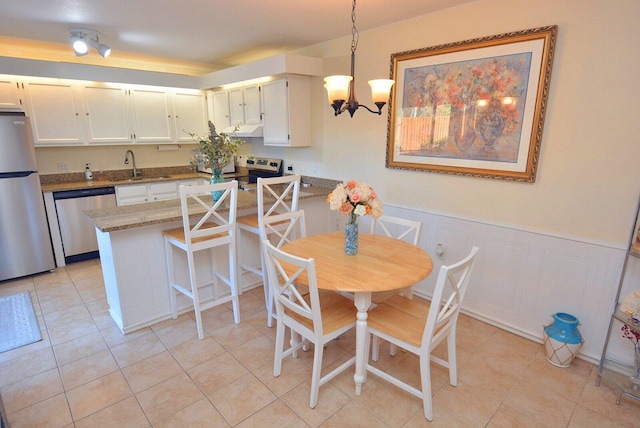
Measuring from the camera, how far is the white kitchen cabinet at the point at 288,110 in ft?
12.1

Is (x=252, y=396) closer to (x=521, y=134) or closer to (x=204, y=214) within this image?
(x=204, y=214)

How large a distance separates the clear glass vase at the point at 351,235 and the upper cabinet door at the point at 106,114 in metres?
3.74

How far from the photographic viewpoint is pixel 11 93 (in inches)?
142

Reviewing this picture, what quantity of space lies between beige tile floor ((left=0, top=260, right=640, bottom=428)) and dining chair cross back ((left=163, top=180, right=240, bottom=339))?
0.83 ft

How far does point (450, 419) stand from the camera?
5.97 feet

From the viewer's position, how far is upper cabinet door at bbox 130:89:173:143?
Result: 14.6ft

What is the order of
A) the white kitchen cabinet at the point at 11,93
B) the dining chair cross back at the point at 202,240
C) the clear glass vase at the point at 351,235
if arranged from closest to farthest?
1. the clear glass vase at the point at 351,235
2. the dining chair cross back at the point at 202,240
3. the white kitchen cabinet at the point at 11,93

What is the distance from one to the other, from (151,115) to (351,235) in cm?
380

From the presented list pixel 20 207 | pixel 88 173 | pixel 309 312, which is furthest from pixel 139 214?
pixel 88 173

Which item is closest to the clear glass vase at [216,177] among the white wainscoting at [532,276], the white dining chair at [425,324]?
the white dining chair at [425,324]

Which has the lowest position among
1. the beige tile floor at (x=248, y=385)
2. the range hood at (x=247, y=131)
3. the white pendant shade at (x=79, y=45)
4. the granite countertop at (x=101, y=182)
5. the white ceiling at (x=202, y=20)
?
the beige tile floor at (x=248, y=385)

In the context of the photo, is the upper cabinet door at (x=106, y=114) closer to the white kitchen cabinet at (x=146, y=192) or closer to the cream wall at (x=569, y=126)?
the white kitchen cabinet at (x=146, y=192)

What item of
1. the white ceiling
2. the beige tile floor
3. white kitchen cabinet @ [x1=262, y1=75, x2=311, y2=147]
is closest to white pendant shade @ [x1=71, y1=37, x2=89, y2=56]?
the white ceiling

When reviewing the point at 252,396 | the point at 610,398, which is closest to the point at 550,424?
the point at 610,398
